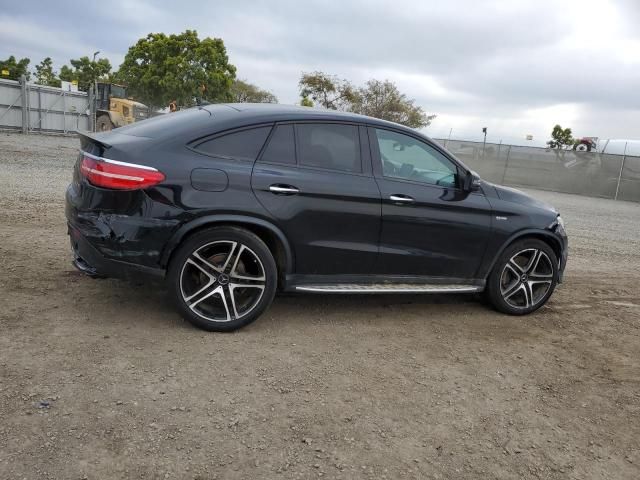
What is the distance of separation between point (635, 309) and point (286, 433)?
177 inches

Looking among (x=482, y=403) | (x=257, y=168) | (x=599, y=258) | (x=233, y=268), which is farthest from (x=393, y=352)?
(x=599, y=258)

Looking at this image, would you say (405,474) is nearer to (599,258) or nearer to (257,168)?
(257,168)

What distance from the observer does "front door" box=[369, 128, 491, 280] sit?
4.61m

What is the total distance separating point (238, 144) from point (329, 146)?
754 mm

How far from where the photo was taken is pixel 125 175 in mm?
3828

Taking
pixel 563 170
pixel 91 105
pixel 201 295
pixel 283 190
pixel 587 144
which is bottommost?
pixel 201 295

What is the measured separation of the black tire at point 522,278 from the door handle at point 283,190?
6.99ft

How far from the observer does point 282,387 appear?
11.5 ft

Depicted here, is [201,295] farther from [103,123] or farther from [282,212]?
[103,123]

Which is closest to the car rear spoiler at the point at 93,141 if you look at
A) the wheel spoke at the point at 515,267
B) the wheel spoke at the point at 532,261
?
the wheel spoke at the point at 515,267

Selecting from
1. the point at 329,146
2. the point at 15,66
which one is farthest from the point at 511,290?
the point at 15,66

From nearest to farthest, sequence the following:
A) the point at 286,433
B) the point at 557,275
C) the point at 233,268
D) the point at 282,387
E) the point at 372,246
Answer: the point at 286,433 → the point at 282,387 → the point at 233,268 → the point at 372,246 → the point at 557,275

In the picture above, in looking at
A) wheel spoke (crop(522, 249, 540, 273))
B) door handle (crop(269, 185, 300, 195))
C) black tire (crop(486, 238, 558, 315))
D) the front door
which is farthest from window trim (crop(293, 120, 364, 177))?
wheel spoke (crop(522, 249, 540, 273))

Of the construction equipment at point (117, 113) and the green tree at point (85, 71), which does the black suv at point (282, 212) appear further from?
the green tree at point (85, 71)
